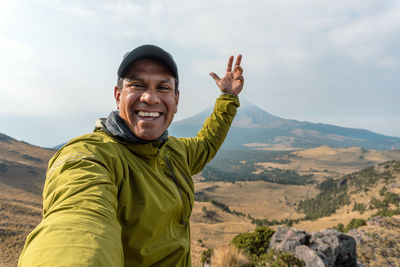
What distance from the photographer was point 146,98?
1.82 meters

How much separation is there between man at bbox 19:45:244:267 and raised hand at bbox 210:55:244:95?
1.68m

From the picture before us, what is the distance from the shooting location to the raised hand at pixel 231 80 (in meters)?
3.64

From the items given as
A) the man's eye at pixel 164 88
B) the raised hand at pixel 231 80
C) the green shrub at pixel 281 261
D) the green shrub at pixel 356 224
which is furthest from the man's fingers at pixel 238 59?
the green shrub at pixel 356 224

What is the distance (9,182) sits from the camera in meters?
29.9

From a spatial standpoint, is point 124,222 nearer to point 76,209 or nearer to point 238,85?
point 76,209

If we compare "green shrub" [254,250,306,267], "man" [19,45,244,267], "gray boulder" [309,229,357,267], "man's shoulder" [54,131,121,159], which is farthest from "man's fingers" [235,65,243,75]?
"gray boulder" [309,229,357,267]

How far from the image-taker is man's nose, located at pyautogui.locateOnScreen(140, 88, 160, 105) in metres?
1.82

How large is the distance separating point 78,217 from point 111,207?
0.22 metres

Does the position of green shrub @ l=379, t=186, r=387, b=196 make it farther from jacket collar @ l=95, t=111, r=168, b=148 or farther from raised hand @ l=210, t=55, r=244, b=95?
jacket collar @ l=95, t=111, r=168, b=148

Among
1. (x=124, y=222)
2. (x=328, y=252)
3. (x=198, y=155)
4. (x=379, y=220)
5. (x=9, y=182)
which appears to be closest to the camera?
(x=124, y=222)

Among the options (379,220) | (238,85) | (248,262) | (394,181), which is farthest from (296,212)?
(238,85)

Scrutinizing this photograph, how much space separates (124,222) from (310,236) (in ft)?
27.3

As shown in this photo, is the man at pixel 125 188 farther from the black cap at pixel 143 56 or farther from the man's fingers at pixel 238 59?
the man's fingers at pixel 238 59

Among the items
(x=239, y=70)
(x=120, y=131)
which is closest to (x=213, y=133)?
(x=239, y=70)
